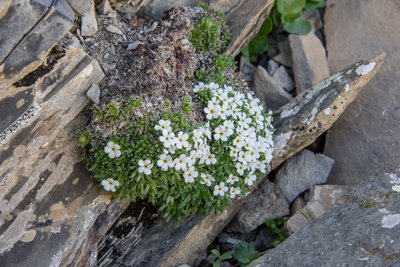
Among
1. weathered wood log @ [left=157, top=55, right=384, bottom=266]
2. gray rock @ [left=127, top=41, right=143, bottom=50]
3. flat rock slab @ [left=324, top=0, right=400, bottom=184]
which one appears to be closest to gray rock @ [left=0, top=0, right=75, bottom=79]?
gray rock @ [left=127, top=41, right=143, bottom=50]

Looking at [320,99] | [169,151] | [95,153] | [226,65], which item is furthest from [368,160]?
[95,153]

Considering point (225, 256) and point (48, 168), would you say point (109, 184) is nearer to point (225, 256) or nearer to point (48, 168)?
point (48, 168)

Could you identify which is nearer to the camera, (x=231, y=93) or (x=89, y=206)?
(x=89, y=206)

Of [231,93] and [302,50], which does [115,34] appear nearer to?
[231,93]

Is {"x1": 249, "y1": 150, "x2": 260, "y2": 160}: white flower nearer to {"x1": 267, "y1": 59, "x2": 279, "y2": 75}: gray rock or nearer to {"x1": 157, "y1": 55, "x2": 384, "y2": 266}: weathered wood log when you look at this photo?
{"x1": 157, "y1": 55, "x2": 384, "y2": 266}: weathered wood log

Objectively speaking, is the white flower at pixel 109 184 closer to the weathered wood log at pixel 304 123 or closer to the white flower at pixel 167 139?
the white flower at pixel 167 139
